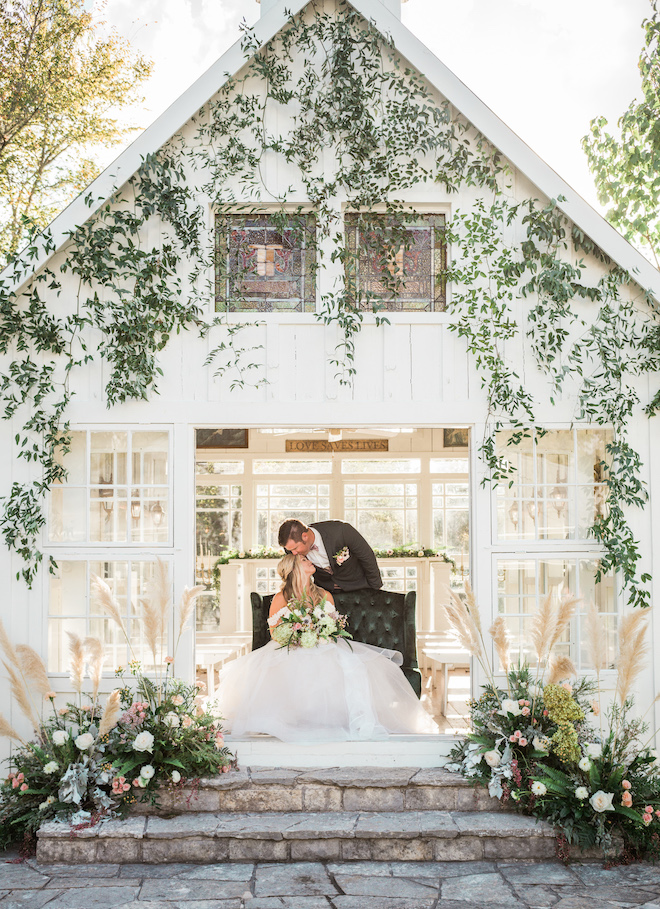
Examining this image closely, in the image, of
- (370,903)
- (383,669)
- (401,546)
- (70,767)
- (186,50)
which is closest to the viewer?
(370,903)

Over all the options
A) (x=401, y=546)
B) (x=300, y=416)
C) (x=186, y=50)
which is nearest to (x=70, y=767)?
(x=300, y=416)

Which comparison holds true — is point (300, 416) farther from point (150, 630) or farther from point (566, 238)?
point (566, 238)

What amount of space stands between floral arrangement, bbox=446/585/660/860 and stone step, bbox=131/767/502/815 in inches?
6.5

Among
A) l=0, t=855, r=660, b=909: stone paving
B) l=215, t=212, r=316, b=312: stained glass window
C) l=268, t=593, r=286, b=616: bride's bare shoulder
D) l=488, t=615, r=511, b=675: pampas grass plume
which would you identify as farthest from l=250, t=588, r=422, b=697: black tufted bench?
l=215, t=212, r=316, b=312: stained glass window

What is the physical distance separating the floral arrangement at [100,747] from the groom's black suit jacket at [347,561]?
2.17 meters

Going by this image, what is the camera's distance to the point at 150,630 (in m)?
5.53

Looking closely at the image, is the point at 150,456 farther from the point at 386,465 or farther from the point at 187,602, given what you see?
the point at 386,465

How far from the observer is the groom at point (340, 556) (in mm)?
7660

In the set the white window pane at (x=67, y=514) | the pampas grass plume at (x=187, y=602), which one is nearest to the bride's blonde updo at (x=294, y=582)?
the pampas grass plume at (x=187, y=602)

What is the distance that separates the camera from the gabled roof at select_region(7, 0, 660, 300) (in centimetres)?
590

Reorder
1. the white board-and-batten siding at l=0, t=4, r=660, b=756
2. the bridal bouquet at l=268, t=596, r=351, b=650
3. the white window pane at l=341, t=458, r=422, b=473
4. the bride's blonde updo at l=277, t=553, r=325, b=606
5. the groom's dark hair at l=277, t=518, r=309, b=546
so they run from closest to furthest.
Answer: the white board-and-batten siding at l=0, t=4, r=660, b=756, the bridal bouquet at l=268, t=596, r=351, b=650, the bride's blonde updo at l=277, t=553, r=325, b=606, the groom's dark hair at l=277, t=518, r=309, b=546, the white window pane at l=341, t=458, r=422, b=473

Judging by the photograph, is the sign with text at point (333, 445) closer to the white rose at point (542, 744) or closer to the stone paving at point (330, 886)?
the white rose at point (542, 744)

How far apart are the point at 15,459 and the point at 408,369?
3.06m

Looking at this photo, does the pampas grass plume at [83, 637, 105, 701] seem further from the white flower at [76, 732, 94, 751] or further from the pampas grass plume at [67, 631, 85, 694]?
the white flower at [76, 732, 94, 751]
